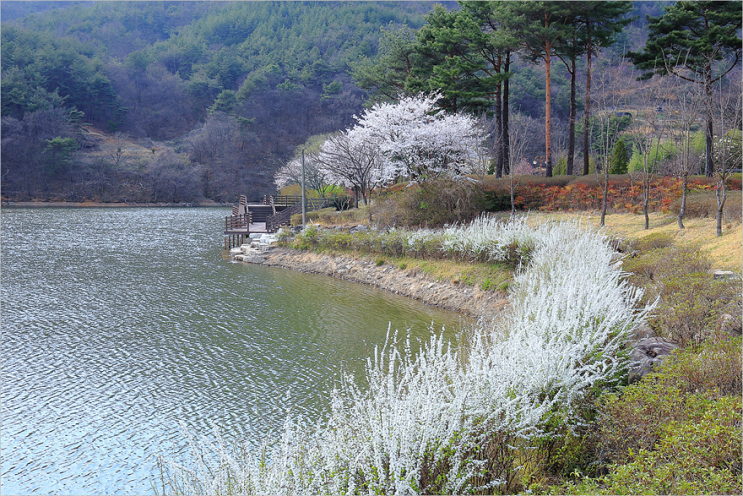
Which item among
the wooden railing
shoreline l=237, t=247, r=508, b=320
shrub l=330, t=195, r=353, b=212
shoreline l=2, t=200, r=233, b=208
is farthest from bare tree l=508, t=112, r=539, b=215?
shoreline l=2, t=200, r=233, b=208

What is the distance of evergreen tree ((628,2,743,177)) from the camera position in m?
19.0

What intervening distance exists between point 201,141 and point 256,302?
2448 inches

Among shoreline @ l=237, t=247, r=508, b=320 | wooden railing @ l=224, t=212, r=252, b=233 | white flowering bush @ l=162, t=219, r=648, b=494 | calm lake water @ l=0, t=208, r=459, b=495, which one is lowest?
calm lake water @ l=0, t=208, r=459, b=495

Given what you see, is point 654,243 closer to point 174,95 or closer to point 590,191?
point 590,191

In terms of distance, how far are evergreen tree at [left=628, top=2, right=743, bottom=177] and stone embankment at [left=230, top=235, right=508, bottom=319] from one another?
13095 millimetres

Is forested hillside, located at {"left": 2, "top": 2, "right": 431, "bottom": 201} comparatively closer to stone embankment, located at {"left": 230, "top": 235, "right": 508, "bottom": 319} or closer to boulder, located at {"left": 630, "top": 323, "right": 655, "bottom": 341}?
stone embankment, located at {"left": 230, "top": 235, "right": 508, "bottom": 319}

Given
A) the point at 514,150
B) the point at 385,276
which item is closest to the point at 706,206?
the point at 514,150

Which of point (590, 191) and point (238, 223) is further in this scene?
point (238, 223)

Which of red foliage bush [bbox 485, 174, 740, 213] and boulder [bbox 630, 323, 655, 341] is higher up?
red foliage bush [bbox 485, 174, 740, 213]

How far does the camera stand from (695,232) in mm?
11414

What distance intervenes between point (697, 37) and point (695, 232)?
13568 mm

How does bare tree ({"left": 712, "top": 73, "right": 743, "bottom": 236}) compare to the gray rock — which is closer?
the gray rock

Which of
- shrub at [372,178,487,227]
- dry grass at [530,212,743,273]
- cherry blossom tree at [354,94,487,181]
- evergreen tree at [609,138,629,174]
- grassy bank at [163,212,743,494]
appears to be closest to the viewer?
grassy bank at [163,212,743,494]

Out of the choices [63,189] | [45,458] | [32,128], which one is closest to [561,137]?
[45,458]
